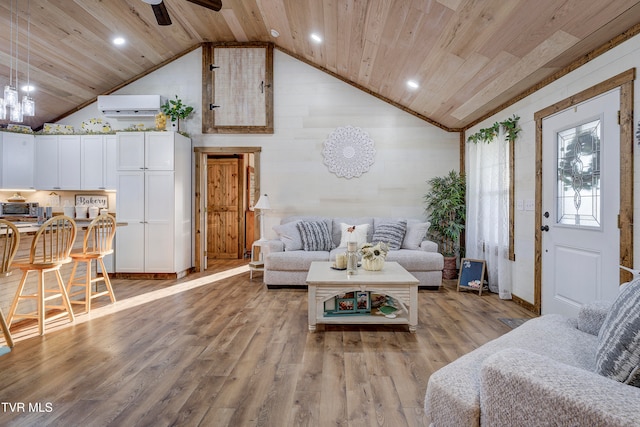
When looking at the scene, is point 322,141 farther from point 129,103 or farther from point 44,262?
point 44,262

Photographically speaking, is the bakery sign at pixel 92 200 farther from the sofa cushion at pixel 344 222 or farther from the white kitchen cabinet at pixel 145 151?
the sofa cushion at pixel 344 222

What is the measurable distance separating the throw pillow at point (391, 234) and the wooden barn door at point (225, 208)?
10.4 ft

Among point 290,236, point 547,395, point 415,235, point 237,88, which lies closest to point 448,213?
point 415,235

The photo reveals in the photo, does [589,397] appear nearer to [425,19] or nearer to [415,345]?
[415,345]

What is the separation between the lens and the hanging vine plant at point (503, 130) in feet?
12.5

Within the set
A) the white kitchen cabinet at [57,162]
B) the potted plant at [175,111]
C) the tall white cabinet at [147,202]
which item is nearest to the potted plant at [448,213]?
the tall white cabinet at [147,202]

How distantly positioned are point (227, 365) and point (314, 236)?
8.85 feet

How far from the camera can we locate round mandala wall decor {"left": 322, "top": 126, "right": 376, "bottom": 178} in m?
5.41

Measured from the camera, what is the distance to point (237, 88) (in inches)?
216

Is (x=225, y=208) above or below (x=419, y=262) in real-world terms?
above

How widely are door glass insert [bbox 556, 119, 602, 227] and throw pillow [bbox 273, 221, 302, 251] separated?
301 centimetres

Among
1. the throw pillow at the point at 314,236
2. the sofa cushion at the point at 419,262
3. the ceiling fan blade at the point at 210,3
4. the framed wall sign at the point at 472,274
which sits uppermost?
the ceiling fan blade at the point at 210,3

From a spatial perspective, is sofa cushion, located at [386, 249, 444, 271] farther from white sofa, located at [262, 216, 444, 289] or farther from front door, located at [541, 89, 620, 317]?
front door, located at [541, 89, 620, 317]

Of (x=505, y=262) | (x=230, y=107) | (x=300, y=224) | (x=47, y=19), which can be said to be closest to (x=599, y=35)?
(x=505, y=262)
